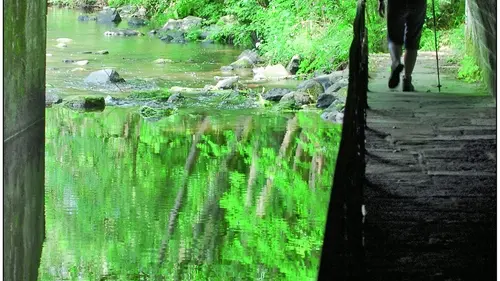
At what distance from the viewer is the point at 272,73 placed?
1747cm

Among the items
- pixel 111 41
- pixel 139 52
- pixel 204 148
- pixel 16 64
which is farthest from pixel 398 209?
pixel 111 41

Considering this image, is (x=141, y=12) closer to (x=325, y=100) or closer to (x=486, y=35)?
(x=325, y=100)

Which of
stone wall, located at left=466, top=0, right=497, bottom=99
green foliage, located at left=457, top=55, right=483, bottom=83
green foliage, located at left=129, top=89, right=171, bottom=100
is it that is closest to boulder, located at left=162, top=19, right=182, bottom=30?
green foliage, located at left=129, top=89, right=171, bottom=100

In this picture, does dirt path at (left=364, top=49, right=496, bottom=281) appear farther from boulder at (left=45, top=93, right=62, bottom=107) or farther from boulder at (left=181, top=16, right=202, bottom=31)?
boulder at (left=181, top=16, right=202, bottom=31)

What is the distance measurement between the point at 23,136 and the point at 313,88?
25.1 feet

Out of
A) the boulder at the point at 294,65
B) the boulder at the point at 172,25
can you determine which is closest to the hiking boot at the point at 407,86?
the boulder at the point at 294,65

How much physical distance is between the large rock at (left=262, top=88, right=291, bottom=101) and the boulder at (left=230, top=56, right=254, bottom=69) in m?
4.05

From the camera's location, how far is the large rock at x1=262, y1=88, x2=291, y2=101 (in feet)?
47.9

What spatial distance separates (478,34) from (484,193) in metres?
3.90

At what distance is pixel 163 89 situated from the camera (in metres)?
15.6

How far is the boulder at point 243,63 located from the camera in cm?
1896

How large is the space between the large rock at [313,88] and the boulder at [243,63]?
13.7 feet

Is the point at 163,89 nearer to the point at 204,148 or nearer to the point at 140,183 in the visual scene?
the point at 204,148

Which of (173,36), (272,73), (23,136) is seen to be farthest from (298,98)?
(173,36)
